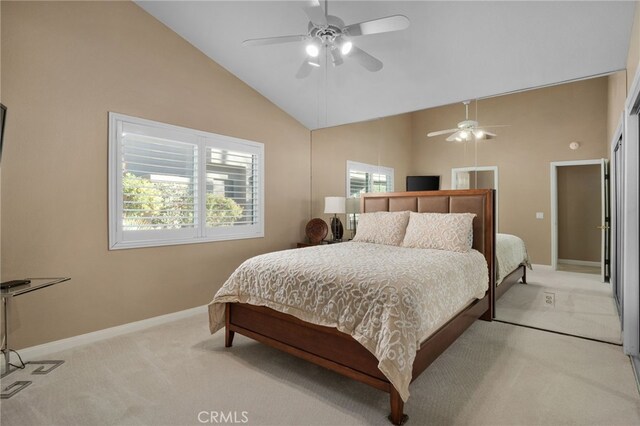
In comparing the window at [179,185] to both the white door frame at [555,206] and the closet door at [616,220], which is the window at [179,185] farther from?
the closet door at [616,220]

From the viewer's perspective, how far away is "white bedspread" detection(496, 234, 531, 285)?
3.48 m

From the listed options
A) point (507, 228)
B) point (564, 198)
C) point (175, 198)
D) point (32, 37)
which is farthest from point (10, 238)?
point (564, 198)

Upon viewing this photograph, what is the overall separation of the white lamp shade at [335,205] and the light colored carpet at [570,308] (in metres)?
2.30

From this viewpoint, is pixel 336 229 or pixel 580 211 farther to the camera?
pixel 336 229

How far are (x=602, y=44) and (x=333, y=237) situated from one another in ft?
11.8

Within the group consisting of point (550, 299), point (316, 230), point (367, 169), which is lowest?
point (550, 299)

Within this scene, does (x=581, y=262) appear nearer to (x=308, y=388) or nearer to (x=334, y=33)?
(x=308, y=388)

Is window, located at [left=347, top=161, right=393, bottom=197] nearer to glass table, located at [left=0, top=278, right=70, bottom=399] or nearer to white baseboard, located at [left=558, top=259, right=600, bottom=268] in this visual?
white baseboard, located at [left=558, top=259, right=600, bottom=268]

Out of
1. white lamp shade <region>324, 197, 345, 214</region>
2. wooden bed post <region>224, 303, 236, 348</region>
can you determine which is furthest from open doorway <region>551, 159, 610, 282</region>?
wooden bed post <region>224, 303, 236, 348</region>

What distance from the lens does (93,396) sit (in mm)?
2131

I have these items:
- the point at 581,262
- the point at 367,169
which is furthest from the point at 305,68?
the point at 581,262

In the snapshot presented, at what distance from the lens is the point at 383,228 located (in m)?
3.70

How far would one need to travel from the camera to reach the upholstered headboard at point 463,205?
338 centimetres

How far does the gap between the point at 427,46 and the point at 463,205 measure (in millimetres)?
1694
